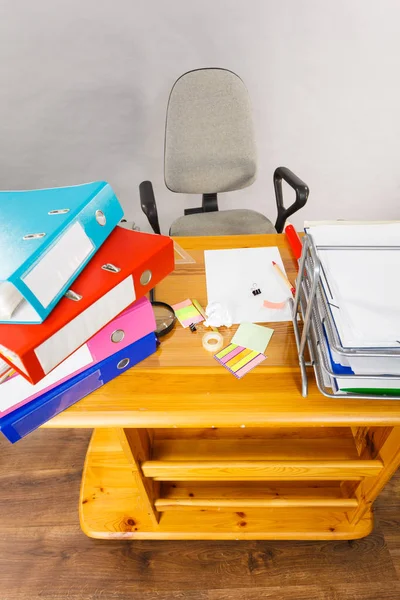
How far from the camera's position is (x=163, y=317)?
0.85 m

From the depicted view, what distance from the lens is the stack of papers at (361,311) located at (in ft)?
1.95

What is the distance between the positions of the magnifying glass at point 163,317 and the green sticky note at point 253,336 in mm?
144

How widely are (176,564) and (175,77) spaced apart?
1.90 meters

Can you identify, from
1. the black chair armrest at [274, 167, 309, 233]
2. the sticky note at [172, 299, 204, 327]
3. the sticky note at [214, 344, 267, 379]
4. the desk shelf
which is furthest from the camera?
the black chair armrest at [274, 167, 309, 233]

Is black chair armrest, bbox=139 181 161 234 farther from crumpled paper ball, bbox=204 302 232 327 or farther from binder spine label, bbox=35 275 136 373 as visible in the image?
binder spine label, bbox=35 275 136 373

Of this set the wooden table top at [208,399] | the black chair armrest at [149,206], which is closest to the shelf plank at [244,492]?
the wooden table top at [208,399]

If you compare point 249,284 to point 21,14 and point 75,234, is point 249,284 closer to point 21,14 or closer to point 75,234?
point 75,234

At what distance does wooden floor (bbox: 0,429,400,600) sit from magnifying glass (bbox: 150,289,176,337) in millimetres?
820

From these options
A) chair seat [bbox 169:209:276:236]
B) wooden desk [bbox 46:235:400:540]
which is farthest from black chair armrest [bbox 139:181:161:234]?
wooden desk [bbox 46:235:400:540]

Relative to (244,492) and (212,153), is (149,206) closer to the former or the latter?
(212,153)

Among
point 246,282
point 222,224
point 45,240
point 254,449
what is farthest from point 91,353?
point 222,224

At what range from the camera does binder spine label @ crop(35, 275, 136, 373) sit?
53 centimetres

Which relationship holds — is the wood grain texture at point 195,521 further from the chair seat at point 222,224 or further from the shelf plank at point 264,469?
the chair seat at point 222,224

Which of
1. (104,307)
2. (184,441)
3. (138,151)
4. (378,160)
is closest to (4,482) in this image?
(184,441)
